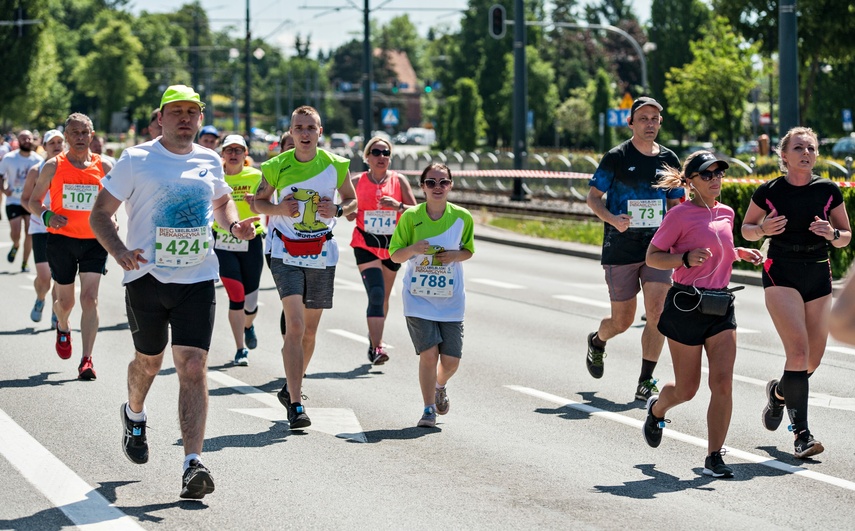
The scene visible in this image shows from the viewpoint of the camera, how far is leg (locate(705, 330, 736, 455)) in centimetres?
729

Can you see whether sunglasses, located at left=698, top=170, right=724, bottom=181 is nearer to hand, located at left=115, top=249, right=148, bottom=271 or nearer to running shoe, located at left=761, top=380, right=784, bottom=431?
running shoe, located at left=761, top=380, right=784, bottom=431

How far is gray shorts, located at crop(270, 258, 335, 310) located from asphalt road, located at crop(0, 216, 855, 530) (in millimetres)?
755

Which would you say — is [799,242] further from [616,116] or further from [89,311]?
[616,116]

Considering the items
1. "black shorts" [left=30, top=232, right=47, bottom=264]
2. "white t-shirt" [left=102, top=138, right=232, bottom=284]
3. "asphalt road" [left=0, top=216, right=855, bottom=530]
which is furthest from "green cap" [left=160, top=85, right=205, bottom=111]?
"black shorts" [left=30, top=232, right=47, bottom=264]

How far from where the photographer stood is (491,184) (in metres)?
41.4

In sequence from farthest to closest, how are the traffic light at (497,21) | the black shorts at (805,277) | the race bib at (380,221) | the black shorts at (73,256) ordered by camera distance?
the traffic light at (497,21) → the race bib at (380,221) → the black shorts at (73,256) → the black shorts at (805,277)

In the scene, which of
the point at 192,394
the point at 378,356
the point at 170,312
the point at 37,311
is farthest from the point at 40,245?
the point at 192,394

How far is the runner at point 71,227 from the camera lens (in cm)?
1068

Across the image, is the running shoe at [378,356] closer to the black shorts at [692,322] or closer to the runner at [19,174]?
the black shorts at [692,322]

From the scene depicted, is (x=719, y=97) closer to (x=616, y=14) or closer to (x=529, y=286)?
(x=529, y=286)

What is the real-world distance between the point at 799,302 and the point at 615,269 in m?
2.07

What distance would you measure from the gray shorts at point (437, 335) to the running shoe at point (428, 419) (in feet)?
1.19

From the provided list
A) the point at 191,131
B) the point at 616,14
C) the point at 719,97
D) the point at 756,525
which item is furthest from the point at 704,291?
the point at 616,14

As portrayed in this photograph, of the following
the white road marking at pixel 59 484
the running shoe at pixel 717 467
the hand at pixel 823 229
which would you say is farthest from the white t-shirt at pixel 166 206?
the hand at pixel 823 229
